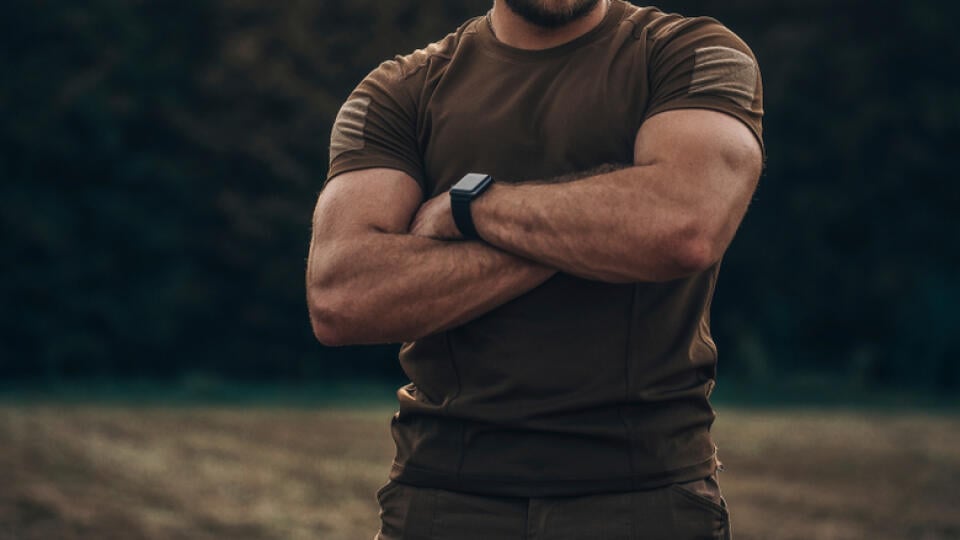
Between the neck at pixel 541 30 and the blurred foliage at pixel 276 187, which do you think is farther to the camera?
the blurred foliage at pixel 276 187

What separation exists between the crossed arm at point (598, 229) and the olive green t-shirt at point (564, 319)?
0.04m

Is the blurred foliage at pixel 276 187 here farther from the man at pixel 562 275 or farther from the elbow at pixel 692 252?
the elbow at pixel 692 252

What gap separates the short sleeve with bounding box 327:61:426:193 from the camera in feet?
9.04

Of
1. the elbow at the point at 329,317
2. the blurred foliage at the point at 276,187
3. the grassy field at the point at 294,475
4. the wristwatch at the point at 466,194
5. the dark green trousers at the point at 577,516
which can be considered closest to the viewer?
the dark green trousers at the point at 577,516

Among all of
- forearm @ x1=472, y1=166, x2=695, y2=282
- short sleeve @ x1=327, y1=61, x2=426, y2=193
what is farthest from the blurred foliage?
forearm @ x1=472, y1=166, x2=695, y2=282

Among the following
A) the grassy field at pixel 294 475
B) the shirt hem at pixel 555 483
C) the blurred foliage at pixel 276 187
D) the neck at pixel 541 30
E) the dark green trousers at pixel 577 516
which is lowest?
the dark green trousers at pixel 577 516

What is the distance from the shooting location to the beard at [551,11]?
2.60m

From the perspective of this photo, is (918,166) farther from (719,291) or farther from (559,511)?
(559,511)

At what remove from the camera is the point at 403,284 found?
2.63 m

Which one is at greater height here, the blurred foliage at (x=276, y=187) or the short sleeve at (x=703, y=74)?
the blurred foliage at (x=276, y=187)

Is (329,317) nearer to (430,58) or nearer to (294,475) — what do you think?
(430,58)

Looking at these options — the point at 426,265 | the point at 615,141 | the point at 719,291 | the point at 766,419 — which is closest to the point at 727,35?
the point at 615,141

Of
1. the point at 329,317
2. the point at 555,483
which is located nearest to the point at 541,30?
the point at 329,317

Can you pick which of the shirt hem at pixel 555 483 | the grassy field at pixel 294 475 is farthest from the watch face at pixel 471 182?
the grassy field at pixel 294 475
